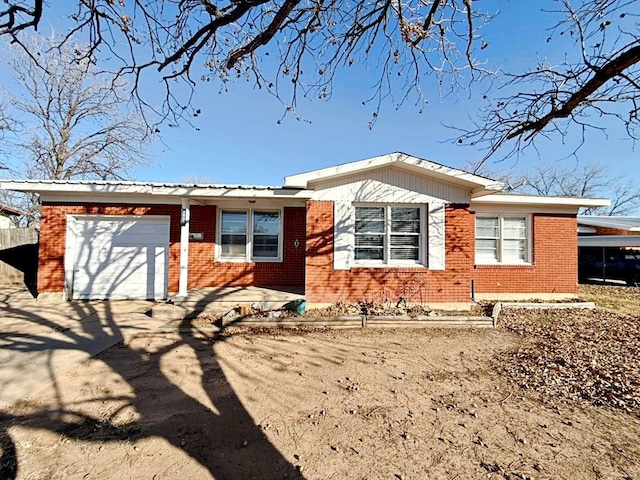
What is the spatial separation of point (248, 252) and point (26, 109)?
54.4 feet

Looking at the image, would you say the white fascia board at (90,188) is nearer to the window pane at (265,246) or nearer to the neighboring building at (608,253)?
the window pane at (265,246)

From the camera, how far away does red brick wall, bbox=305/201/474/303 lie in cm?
811

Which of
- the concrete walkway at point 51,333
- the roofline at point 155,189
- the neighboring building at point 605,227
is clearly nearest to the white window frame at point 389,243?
the roofline at point 155,189

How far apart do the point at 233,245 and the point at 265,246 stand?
99cm

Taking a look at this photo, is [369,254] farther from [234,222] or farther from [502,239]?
[502,239]

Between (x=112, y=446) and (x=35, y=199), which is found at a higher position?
(x=35, y=199)

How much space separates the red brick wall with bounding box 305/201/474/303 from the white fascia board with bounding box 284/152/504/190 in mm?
722

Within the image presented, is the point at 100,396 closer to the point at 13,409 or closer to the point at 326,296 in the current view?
the point at 13,409

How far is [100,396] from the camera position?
381 centimetres

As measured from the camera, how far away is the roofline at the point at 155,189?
807cm

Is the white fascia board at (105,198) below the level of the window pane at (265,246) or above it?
above

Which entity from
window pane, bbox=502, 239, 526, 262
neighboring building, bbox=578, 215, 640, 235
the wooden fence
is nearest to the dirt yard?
window pane, bbox=502, 239, 526, 262

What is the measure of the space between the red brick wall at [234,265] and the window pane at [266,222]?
291mm

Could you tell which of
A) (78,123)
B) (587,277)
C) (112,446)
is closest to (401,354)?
(112,446)
